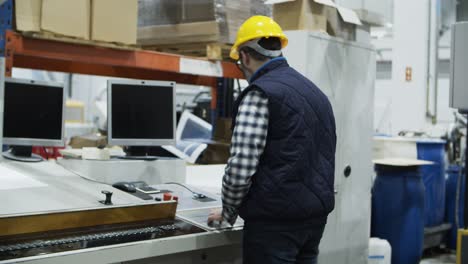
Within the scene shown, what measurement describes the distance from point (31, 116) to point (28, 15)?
1.79 feet

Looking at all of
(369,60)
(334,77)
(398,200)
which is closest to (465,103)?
(369,60)

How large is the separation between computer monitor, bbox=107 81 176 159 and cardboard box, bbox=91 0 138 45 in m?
0.53

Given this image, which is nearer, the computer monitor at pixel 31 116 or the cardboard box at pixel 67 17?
the computer monitor at pixel 31 116

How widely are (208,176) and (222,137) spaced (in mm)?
1218

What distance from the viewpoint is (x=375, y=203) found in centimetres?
472

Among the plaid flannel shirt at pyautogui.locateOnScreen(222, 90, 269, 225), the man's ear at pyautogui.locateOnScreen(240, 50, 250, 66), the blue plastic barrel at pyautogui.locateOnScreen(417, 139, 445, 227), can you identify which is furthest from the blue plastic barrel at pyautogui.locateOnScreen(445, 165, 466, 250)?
the plaid flannel shirt at pyautogui.locateOnScreen(222, 90, 269, 225)

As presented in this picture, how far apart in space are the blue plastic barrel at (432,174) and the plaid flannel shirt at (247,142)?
3845mm

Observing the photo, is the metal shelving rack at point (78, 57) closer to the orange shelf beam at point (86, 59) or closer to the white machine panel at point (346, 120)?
the orange shelf beam at point (86, 59)

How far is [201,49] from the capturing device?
386 centimetres

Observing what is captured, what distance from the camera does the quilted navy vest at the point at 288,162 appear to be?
72.9 inches

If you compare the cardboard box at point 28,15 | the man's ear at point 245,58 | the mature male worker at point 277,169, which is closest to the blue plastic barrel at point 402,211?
the mature male worker at point 277,169

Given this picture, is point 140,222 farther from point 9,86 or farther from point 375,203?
point 375,203

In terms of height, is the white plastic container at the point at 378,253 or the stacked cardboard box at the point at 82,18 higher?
the stacked cardboard box at the point at 82,18

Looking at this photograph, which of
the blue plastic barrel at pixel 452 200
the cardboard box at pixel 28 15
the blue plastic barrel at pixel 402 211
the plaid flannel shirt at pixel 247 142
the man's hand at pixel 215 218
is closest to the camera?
the plaid flannel shirt at pixel 247 142
